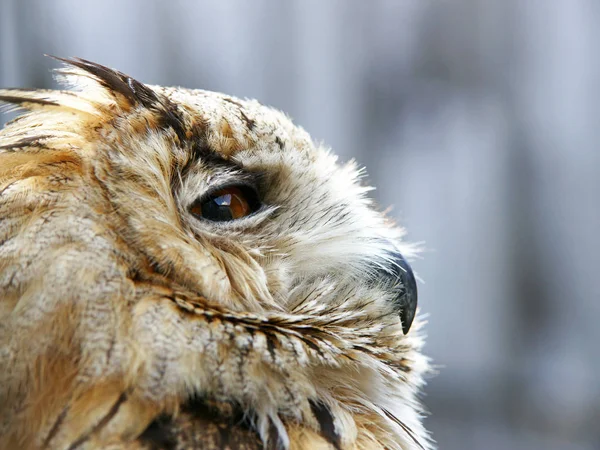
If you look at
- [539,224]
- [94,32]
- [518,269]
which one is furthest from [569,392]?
[94,32]

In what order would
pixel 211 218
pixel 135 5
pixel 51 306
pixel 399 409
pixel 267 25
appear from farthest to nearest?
1. pixel 267 25
2. pixel 135 5
3. pixel 399 409
4. pixel 211 218
5. pixel 51 306

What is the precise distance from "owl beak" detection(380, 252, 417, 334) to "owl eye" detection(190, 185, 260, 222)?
0.26 m

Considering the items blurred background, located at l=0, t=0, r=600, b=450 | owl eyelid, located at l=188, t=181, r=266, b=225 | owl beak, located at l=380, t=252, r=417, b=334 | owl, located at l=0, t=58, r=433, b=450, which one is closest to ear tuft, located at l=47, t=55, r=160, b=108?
Result: owl, located at l=0, t=58, r=433, b=450

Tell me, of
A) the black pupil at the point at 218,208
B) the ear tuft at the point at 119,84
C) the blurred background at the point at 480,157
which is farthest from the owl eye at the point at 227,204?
the blurred background at the point at 480,157

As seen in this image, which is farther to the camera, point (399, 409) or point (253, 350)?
point (399, 409)

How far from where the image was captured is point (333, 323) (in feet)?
3.05

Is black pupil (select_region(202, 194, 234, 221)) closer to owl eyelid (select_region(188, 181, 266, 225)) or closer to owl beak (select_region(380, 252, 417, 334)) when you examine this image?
owl eyelid (select_region(188, 181, 266, 225))

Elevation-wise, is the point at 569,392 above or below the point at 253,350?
below

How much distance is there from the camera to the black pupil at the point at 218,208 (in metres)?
0.92

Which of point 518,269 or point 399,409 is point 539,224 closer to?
point 518,269

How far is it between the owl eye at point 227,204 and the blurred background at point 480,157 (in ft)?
9.61

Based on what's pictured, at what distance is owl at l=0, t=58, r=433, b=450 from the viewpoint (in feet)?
2.37

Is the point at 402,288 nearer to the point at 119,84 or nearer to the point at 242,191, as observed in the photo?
the point at 242,191

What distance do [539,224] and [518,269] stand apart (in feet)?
1.05
